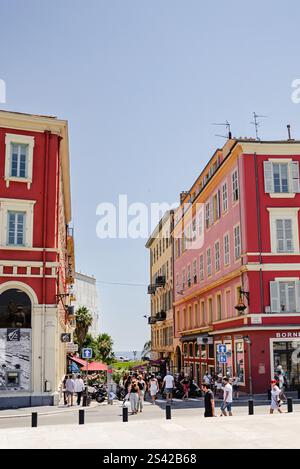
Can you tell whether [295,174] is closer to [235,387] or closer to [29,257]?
[235,387]

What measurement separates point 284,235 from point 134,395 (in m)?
12.7

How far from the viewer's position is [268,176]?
104ft

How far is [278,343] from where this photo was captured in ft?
98.6

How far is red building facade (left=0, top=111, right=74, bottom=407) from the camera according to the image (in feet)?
87.0

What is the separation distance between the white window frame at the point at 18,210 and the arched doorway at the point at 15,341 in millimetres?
2337

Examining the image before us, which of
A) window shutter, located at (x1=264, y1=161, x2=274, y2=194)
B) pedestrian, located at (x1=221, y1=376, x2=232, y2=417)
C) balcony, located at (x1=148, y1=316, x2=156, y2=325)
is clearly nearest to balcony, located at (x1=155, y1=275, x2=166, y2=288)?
balcony, located at (x1=148, y1=316, x2=156, y2=325)

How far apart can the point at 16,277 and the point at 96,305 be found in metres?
107

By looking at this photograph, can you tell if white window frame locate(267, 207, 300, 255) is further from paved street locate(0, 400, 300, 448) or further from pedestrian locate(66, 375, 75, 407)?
pedestrian locate(66, 375, 75, 407)

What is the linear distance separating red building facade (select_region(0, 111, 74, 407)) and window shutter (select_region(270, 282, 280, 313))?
11.1 m

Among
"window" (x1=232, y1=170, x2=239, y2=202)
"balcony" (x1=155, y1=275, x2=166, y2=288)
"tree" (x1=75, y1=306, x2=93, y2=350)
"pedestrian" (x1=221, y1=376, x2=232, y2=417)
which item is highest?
"window" (x1=232, y1=170, x2=239, y2=202)

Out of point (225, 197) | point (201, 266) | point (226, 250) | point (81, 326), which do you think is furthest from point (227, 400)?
point (81, 326)

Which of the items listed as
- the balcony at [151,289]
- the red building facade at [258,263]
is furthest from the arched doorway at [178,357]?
the red building facade at [258,263]

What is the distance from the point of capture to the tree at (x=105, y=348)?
75562mm
